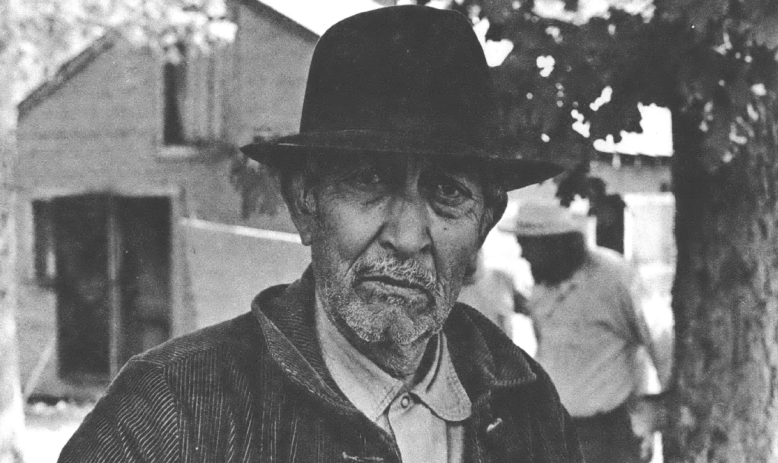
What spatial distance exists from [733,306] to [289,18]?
6545mm

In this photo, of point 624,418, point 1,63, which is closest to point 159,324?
point 1,63

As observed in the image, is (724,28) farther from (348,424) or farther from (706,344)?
(348,424)

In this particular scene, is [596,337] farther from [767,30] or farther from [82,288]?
[82,288]

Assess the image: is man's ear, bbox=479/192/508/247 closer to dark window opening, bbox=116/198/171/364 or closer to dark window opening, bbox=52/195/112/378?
dark window opening, bbox=116/198/171/364

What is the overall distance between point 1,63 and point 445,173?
5545 millimetres

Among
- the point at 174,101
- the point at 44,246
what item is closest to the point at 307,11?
the point at 174,101

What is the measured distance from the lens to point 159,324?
1176 cm

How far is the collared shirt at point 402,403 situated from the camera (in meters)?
1.92

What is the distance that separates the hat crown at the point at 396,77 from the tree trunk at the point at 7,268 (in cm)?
471

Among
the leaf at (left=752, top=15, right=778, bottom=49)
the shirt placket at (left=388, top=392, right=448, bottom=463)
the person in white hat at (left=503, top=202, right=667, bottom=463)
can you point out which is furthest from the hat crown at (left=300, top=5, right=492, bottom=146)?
the person in white hat at (left=503, top=202, right=667, bottom=463)

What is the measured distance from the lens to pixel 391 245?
1880mm

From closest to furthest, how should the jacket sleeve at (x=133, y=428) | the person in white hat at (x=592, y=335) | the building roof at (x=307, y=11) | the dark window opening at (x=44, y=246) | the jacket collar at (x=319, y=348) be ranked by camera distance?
the jacket sleeve at (x=133, y=428), the jacket collar at (x=319, y=348), the person in white hat at (x=592, y=335), the building roof at (x=307, y=11), the dark window opening at (x=44, y=246)

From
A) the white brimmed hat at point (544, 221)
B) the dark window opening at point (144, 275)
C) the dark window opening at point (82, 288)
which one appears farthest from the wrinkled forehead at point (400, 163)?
the dark window opening at point (82, 288)

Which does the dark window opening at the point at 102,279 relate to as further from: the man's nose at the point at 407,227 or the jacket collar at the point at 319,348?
the man's nose at the point at 407,227
